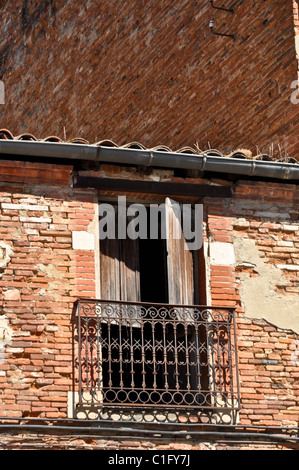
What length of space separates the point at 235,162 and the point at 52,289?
7.68ft

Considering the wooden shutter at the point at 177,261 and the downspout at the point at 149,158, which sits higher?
the downspout at the point at 149,158

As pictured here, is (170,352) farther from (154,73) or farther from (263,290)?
(154,73)

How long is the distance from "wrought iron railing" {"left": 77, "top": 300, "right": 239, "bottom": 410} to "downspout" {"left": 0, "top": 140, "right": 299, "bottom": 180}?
147cm

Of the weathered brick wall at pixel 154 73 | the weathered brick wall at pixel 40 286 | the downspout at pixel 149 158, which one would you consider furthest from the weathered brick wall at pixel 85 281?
the weathered brick wall at pixel 154 73

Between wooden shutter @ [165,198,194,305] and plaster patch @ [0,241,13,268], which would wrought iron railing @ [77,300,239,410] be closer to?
wooden shutter @ [165,198,194,305]

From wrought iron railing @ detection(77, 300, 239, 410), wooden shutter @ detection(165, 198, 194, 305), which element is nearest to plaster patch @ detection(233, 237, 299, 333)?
wrought iron railing @ detection(77, 300, 239, 410)

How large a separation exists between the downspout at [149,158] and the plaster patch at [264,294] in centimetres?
78

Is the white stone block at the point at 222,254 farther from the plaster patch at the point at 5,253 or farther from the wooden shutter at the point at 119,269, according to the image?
the plaster patch at the point at 5,253

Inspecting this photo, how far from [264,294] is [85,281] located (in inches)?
75.5

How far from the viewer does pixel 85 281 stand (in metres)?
10.5

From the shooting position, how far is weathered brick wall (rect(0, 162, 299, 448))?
10.0 m

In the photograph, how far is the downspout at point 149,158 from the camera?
10.4 meters

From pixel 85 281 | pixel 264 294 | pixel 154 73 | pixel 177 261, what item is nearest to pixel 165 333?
pixel 177 261

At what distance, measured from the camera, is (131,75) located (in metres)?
15.6
